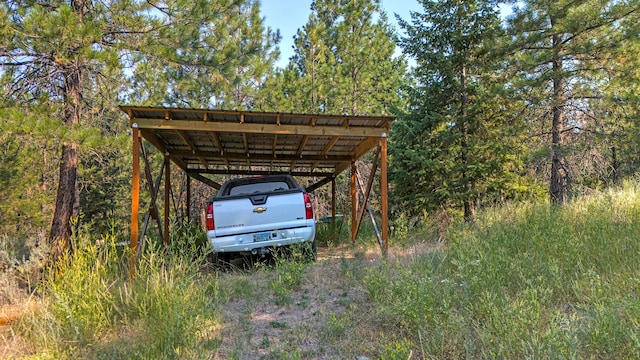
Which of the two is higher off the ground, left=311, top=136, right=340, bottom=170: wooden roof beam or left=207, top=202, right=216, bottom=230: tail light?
left=311, top=136, right=340, bottom=170: wooden roof beam

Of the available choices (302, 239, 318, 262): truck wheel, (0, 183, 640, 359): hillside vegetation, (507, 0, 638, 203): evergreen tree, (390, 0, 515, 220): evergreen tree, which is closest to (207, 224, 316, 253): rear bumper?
(302, 239, 318, 262): truck wheel

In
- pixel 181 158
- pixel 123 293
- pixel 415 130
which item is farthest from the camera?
pixel 415 130

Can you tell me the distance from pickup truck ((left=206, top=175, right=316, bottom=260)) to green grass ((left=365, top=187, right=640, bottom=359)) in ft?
5.77

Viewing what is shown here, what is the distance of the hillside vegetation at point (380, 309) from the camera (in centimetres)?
304

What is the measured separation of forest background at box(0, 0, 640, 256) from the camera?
624cm

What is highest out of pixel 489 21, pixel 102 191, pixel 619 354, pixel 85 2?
pixel 489 21

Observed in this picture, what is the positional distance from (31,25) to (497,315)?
670cm

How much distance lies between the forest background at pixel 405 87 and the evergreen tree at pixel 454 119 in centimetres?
→ 4

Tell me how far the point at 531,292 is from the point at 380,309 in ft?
4.47

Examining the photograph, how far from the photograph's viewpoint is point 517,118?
10.2 m

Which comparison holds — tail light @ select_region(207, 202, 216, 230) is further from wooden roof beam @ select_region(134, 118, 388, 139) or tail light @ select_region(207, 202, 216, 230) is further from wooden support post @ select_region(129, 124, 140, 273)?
wooden roof beam @ select_region(134, 118, 388, 139)

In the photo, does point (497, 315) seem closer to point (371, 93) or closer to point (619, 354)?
point (619, 354)

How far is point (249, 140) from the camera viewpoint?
8453 mm

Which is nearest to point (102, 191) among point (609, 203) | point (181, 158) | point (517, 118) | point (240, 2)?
point (181, 158)
